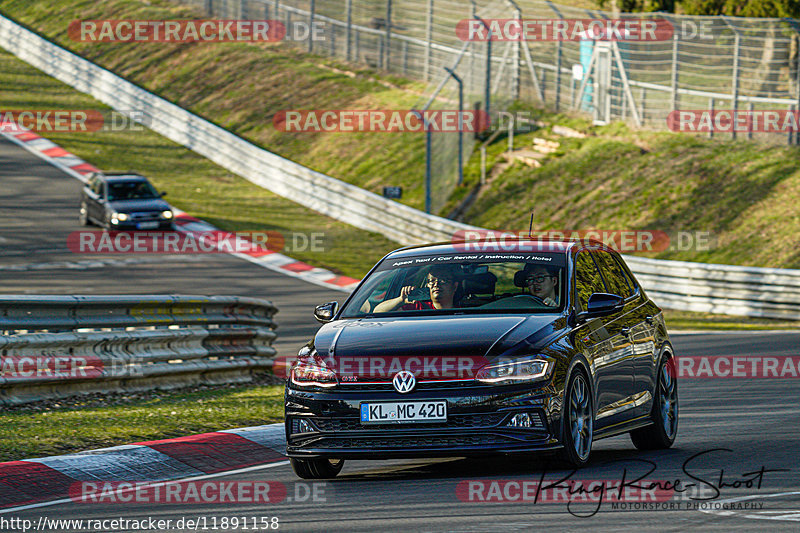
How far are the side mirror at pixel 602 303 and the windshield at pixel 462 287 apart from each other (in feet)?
0.68

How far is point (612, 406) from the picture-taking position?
9.05m

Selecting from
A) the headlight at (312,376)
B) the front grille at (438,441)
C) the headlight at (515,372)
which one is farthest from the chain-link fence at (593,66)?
the front grille at (438,441)

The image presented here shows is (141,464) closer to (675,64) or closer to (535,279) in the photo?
(535,279)

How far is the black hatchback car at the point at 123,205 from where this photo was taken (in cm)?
3191

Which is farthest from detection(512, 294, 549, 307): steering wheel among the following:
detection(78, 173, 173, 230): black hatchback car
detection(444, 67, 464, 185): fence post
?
detection(444, 67, 464, 185): fence post

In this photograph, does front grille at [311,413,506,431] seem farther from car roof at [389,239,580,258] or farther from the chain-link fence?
the chain-link fence

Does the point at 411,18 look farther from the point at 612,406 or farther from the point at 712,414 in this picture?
the point at 612,406

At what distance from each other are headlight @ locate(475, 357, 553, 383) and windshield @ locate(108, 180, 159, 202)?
2557 centimetres

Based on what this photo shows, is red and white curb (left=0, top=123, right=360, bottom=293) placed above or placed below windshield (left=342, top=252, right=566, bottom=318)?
below

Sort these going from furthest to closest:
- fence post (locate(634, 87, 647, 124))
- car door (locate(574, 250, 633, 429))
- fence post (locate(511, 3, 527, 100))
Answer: fence post (locate(511, 3, 527, 100))
fence post (locate(634, 87, 647, 124))
car door (locate(574, 250, 633, 429))

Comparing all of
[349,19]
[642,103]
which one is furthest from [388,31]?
[642,103]

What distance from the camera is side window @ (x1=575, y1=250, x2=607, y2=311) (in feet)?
30.0

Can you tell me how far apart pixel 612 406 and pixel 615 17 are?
2835cm

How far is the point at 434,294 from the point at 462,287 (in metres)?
0.20
